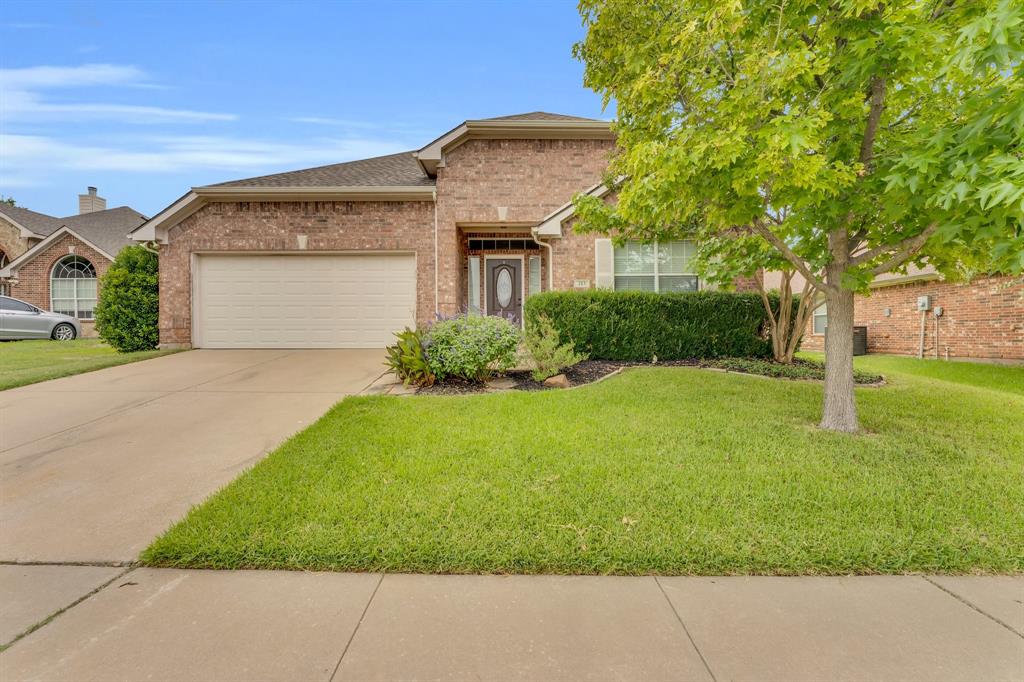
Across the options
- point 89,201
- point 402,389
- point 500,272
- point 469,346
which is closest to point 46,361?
point 402,389

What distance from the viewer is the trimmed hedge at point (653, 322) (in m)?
8.42

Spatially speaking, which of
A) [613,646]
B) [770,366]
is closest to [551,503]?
[613,646]

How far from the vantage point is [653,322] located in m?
8.54

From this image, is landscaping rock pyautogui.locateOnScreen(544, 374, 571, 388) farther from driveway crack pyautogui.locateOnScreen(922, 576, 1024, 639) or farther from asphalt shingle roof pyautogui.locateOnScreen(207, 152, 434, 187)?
asphalt shingle roof pyautogui.locateOnScreen(207, 152, 434, 187)

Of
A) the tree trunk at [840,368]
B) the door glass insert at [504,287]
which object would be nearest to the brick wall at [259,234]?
the door glass insert at [504,287]

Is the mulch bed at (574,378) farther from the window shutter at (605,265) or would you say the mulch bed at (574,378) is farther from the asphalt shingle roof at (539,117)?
the asphalt shingle roof at (539,117)

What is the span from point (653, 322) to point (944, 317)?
9246mm

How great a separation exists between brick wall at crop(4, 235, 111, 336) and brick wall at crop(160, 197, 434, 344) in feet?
31.8

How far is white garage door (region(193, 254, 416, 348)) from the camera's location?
11422 millimetres

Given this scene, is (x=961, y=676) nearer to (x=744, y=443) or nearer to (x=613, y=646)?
(x=613, y=646)

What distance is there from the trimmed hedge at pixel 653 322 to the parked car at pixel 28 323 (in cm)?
1661

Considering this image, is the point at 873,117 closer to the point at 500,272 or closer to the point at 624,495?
the point at 624,495

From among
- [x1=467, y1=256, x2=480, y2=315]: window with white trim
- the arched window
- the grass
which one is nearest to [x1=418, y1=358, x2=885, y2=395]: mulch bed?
[x1=467, y1=256, x2=480, y2=315]: window with white trim

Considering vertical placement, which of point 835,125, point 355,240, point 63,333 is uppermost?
point 355,240
